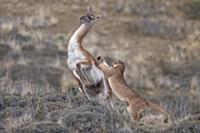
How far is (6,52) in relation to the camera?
23750 mm

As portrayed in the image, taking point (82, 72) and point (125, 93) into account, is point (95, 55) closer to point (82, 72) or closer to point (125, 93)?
point (82, 72)

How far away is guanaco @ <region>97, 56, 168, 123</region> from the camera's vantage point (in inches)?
405

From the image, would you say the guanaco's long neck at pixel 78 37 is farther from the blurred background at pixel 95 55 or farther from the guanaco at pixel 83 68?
the blurred background at pixel 95 55

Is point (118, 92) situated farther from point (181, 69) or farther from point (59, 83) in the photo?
point (181, 69)

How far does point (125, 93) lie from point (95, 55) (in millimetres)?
15826

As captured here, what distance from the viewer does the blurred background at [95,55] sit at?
1057 cm

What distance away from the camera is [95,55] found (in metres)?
26.3

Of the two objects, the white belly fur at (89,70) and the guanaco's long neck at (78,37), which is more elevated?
the guanaco's long neck at (78,37)

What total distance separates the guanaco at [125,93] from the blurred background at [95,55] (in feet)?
0.65

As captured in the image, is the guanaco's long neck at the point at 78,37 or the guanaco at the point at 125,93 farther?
the guanaco's long neck at the point at 78,37

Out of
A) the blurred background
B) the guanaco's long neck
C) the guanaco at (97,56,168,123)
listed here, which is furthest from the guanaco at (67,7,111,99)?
the blurred background

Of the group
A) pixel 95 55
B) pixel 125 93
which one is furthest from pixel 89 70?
pixel 95 55

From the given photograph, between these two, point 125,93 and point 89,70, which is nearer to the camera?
point 125,93

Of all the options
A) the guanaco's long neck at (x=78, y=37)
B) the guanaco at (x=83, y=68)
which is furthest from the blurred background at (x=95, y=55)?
the guanaco's long neck at (x=78, y=37)
